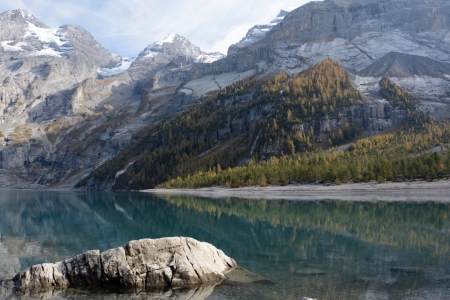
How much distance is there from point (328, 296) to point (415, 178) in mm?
78187

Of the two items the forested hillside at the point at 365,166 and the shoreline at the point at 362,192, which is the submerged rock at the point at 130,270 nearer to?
the shoreline at the point at 362,192

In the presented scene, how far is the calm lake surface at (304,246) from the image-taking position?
19.5 meters

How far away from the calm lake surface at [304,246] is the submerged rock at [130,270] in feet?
4.16

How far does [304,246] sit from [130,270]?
16.3 meters

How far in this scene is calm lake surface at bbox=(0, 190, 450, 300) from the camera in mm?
19453

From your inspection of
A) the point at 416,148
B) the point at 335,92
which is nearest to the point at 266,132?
the point at 335,92

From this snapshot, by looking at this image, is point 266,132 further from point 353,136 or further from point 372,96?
point 372,96

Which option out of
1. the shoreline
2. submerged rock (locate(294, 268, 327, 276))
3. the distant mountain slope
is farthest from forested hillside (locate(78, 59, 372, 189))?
submerged rock (locate(294, 268, 327, 276))

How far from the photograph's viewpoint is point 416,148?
370 feet

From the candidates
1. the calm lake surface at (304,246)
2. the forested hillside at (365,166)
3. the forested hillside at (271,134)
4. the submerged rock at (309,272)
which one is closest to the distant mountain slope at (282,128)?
the forested hillside at (271,134)

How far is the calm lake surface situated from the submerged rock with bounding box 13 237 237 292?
4.16 ft

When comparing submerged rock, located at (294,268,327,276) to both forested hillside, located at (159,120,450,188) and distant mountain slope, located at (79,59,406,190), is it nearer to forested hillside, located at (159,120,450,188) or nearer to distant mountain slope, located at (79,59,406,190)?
forested hillside, located at (159,120,450,188)

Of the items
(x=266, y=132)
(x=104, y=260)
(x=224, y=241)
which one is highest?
(x=266, y=132)

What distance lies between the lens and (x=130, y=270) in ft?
68.9
